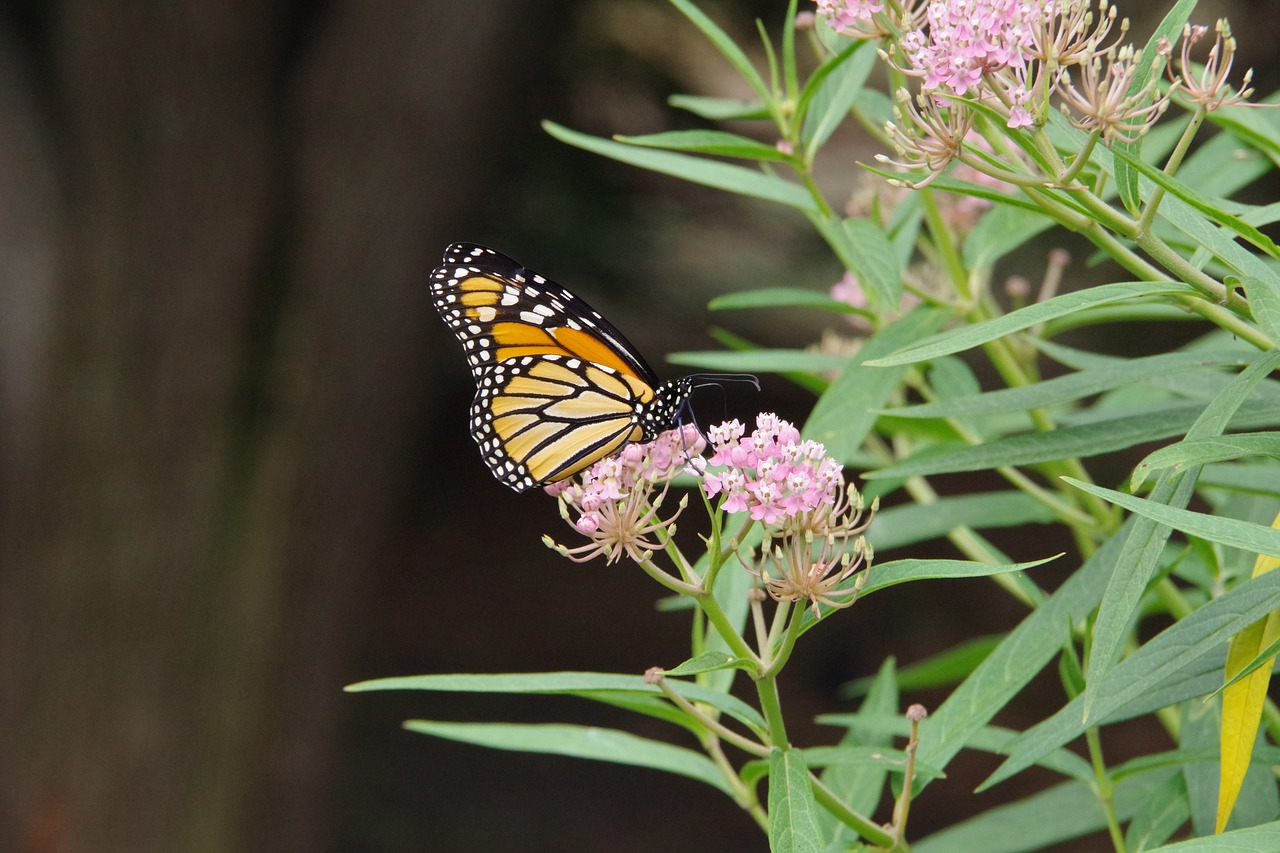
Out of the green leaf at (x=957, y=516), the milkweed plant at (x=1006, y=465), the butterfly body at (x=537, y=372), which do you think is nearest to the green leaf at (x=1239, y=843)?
the milkweed plant at (x=1006, y=465)

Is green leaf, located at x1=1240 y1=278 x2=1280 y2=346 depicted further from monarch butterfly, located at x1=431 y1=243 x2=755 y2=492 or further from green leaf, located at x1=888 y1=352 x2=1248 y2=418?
monarch butterfly, located at x1=431 y1=243 x2=755 y2=492

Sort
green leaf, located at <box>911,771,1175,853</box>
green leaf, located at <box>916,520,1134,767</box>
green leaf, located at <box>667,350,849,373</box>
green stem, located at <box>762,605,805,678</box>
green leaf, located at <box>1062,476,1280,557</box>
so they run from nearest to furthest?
green leaf, located at <box>1062,476,1280,557</box> → green stem, located at <box>762,605,805,678</box> → green leaf, located at <box>916,520,1134,767</box> → green leaf, located at <box>911,771,1175,853</box> → green leaf, located at <box>667,350,849,373</box>

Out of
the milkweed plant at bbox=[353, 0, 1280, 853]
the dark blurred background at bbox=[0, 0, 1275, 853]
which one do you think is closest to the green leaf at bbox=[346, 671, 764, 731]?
the milkweed plant at bbox=[353, 0, 1280, 853]

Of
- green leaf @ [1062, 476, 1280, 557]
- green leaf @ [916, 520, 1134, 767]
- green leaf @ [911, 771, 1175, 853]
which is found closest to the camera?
green leaf @ [1062, 476, 1280, 557]

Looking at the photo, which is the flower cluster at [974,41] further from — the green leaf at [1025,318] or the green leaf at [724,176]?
the green leaf at [724,176]

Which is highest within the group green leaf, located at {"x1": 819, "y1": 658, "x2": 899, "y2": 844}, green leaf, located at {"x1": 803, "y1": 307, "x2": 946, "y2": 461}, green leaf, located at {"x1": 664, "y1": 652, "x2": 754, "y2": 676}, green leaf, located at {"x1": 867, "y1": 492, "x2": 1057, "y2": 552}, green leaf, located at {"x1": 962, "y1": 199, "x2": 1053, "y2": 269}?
green leaf, located at {"x1": 962, "y1": 199, "x2": 1053, "y2": 269}

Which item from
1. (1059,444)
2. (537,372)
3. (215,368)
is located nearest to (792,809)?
(1059,444)

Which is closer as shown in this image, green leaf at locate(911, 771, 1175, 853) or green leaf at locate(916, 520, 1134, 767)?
green leaf at locate(916, 520, 1134, 767)

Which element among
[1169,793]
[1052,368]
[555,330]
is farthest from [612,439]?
[1052,368]

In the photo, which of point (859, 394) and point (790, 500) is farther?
point (859, 394)

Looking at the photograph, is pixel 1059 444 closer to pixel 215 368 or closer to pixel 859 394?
pixel 859 394
